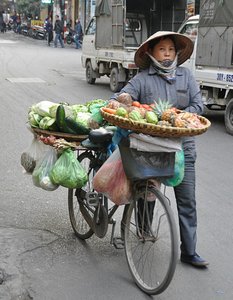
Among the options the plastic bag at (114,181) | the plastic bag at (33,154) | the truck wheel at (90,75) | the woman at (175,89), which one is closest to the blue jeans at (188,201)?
the woman at (175,89)

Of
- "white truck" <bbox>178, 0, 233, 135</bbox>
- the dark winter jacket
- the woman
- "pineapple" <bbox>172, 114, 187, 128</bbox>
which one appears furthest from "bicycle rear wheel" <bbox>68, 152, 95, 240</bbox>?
the dark winter jacket

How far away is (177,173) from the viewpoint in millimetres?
3510

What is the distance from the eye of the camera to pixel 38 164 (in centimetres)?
413

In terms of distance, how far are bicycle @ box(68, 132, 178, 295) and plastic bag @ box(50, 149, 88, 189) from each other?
16 cm

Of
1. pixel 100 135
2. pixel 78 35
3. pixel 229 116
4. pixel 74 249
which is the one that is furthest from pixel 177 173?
pixel 78 35

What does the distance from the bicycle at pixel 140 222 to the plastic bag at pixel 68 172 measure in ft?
0.51

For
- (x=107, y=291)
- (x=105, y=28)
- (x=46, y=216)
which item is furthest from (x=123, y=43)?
(x=107, y=291)

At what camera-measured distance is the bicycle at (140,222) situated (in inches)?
133

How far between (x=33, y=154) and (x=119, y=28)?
431 inches

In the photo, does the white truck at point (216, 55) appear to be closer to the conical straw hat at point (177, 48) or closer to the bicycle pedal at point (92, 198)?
the conical straw hat at point (177, 48)

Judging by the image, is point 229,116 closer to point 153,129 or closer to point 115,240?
point 115,240

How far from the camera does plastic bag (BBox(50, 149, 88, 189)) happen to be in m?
3.90

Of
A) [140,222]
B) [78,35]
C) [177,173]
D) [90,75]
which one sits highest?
[177,173]

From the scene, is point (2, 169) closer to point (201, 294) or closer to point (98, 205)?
point (98, 205)
